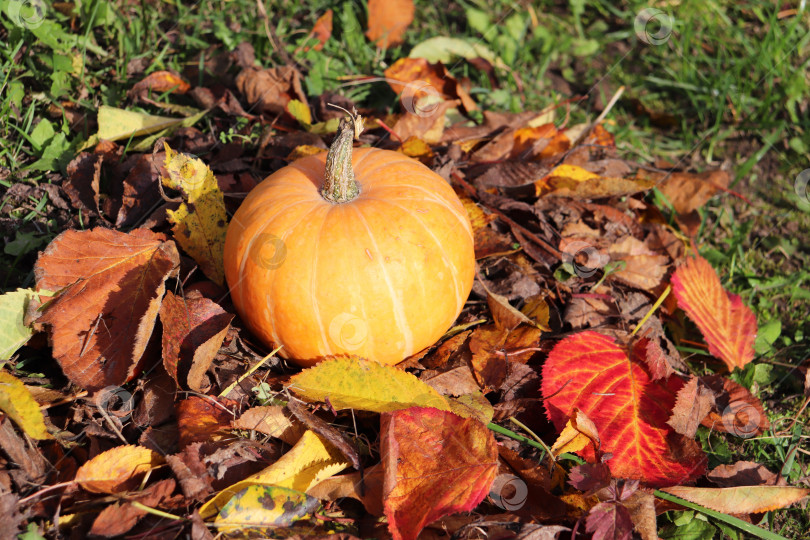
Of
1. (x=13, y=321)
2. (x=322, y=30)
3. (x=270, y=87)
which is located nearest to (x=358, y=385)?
(x=13, y=321)

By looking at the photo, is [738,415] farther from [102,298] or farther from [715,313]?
[102,298]

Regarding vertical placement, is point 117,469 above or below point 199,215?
below

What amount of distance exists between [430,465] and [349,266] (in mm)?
795

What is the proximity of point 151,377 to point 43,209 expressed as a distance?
1.18m

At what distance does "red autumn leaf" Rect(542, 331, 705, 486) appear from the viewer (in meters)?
2.61

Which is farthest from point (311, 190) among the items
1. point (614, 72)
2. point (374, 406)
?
point (614, 72)

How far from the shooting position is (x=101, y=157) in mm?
3119

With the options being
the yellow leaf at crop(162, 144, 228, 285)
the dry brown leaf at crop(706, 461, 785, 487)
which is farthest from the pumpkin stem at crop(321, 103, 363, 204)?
the dry brown leaf at crop(706, 461, 785, 487)

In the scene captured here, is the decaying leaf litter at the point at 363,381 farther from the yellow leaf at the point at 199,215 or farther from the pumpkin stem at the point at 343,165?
the pumpkin stem at the point at 343,165

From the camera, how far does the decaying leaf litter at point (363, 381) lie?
2.22m

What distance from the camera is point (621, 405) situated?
110 inches

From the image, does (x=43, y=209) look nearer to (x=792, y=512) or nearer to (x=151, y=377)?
(x=151, y=377)

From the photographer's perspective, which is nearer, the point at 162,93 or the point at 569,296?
the point at 569,296

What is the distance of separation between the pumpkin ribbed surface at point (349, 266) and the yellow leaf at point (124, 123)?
42.0 inches
